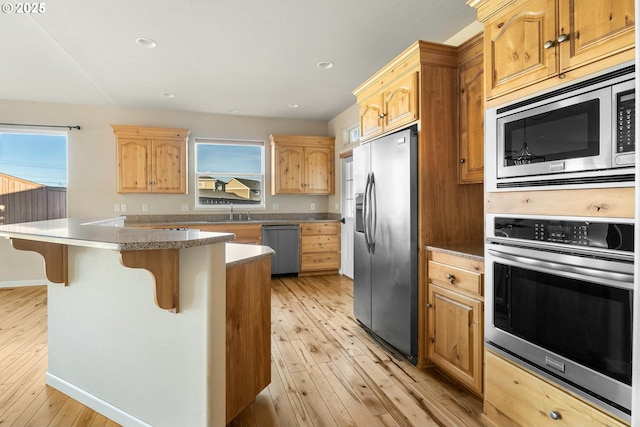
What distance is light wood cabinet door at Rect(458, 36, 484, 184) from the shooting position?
2285mm

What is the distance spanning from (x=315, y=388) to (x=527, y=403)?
46.4 inches

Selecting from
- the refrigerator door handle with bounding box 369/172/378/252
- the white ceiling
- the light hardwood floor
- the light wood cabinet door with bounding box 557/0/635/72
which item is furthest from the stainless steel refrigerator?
the light wood cabinet door with bounding box 557/0/635/72

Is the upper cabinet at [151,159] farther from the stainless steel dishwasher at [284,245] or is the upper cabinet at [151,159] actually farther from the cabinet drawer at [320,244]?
the cabinet drawer at [320,244]

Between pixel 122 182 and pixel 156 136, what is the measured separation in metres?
0.83

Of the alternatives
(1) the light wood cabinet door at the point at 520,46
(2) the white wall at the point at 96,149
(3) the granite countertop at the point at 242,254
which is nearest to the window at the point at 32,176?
(2) the white wall at the point at 96,149

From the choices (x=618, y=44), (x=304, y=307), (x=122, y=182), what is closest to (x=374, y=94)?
(x=618, y=44)

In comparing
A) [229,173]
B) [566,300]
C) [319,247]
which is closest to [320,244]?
[319,247]

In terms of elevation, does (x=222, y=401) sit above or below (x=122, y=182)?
below

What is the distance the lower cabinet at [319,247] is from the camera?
5.47 m

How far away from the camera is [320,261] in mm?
5543

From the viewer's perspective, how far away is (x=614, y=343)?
1268mm

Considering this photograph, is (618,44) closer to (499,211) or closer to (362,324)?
(499,211)

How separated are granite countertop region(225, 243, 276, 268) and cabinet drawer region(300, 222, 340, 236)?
3237 mm

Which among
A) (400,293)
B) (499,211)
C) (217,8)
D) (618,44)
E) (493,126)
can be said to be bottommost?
(400,293)
